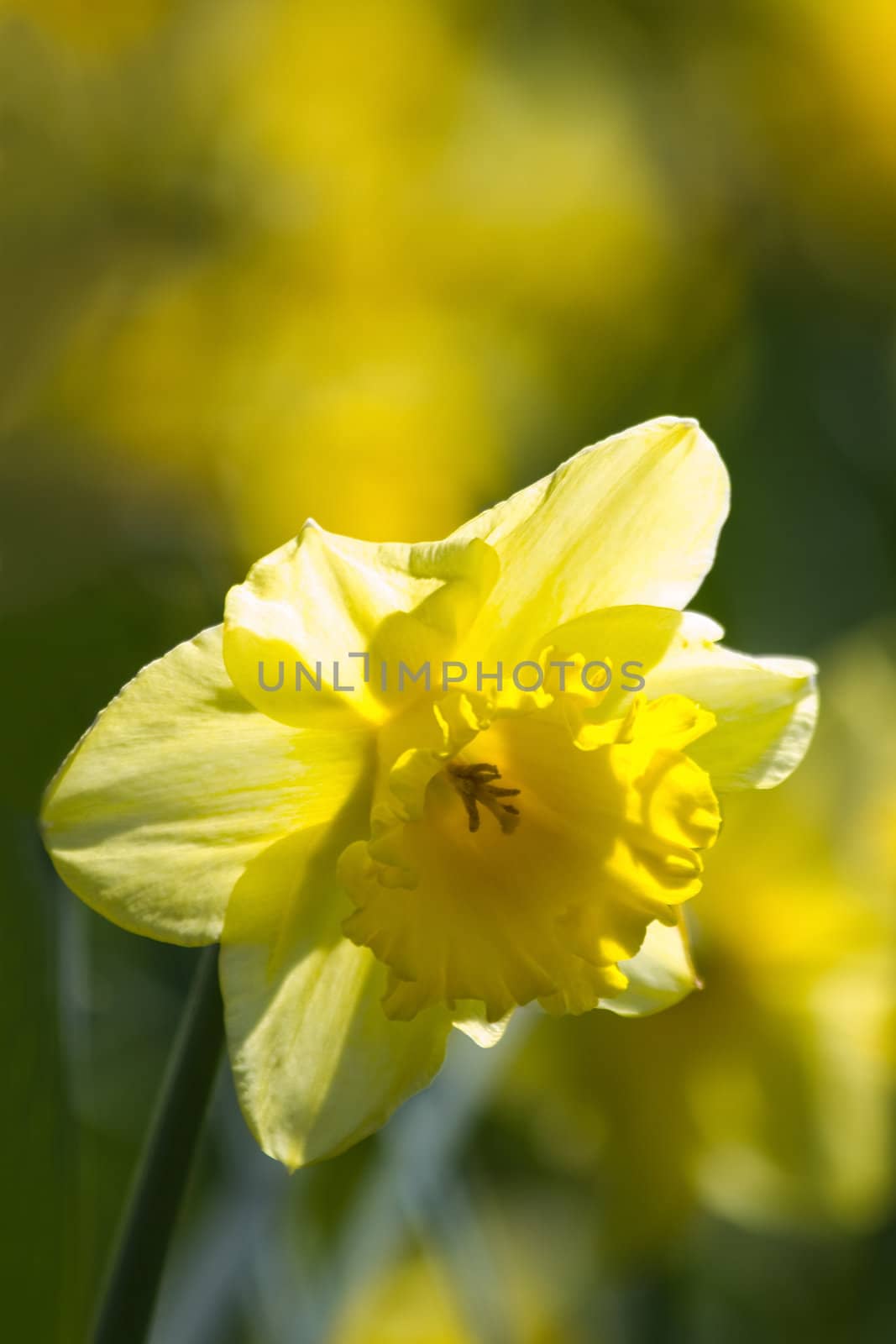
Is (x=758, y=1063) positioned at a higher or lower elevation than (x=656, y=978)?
lower

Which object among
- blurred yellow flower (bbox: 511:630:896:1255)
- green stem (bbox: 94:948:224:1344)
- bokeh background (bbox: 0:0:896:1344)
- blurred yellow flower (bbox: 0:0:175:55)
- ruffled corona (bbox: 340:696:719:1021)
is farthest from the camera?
blurred yellow flower (bbox: 511:630:896:1255)

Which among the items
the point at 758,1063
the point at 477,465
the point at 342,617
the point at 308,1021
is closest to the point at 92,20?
the point at 477,465

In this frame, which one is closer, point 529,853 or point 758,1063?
point 529,853

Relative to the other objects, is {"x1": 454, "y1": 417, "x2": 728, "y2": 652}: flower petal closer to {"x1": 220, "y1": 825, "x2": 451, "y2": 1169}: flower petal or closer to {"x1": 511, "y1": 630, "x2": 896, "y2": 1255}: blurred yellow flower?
{"x1": 220, "y1": 825, "x2": 451, "y2": 1169}: flower petal

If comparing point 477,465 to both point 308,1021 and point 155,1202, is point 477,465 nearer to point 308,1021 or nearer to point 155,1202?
point 308,1021

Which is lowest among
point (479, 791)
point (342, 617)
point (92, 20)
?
point (479, 791)

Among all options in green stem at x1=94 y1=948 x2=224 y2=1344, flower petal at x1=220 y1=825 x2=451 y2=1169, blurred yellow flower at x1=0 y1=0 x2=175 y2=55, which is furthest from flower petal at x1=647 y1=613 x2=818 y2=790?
blurred yellow flower at x1=0 y1=0 x2=175 y2=55

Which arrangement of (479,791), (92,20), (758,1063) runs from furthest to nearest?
(758,1063)
(92,20)
(479,791)

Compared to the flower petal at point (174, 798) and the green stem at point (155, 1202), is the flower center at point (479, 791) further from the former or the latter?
the green stem at point (155, 1202)
